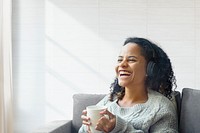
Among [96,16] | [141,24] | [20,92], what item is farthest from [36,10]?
[141,24]

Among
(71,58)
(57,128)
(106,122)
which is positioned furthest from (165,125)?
(71,58)

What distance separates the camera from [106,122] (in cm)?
129

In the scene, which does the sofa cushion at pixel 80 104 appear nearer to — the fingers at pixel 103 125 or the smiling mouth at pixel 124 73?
the smiling mouth at pixel 124 73

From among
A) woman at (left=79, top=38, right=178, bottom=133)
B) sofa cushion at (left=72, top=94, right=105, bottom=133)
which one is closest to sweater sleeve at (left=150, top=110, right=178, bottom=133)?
woman at (left=79, top=38, right=178, bottom=133)

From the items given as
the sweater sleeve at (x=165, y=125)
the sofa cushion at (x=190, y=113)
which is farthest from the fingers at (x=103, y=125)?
the sofa cushion at (x=190, y=113)

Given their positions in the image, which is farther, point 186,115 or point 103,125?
point 186,115

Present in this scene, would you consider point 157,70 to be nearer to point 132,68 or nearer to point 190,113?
point 132,68

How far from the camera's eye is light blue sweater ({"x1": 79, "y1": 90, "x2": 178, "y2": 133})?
4.66 ft

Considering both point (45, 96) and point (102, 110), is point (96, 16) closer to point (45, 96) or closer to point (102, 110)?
point (45, 96)

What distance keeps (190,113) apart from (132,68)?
402mm

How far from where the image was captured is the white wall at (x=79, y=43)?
2299 mm

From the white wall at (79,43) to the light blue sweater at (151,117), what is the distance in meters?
0.81

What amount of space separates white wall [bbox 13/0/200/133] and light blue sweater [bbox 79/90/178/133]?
0.81 meters

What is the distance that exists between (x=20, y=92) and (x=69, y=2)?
823 millimetres
